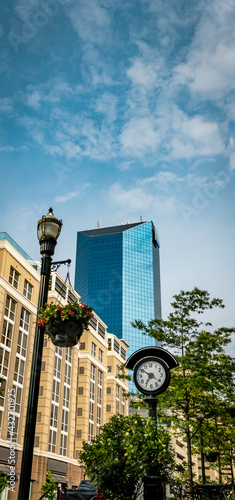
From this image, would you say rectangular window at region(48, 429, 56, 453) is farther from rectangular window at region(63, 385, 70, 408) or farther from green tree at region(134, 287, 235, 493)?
green tree at region(134, 287, 235, 493)

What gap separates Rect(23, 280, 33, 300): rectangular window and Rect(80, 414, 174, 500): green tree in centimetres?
4003

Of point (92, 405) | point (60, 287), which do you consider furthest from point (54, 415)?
point (60, 287)

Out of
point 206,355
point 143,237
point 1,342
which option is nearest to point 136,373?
point 206,355

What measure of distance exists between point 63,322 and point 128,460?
276cm

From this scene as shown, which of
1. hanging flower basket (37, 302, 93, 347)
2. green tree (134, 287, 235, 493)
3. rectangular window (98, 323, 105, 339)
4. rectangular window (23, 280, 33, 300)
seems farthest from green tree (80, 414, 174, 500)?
rectangular window (98, 323, 105, 339)

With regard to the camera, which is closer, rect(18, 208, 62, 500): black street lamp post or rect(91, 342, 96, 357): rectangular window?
rect(18, 208, 62, 500): black street lamp post

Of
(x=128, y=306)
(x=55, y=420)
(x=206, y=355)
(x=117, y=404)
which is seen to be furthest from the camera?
(x=128, y=306)

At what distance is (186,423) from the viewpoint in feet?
63.9

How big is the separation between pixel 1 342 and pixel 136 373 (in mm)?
32953

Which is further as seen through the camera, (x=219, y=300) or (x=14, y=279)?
(x=14, y=279)

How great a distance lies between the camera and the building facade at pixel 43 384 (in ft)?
137

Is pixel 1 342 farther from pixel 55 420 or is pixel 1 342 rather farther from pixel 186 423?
pixel 186 423

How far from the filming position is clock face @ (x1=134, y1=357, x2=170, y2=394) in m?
10.7

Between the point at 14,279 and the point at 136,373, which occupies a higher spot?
the point at 14,279
